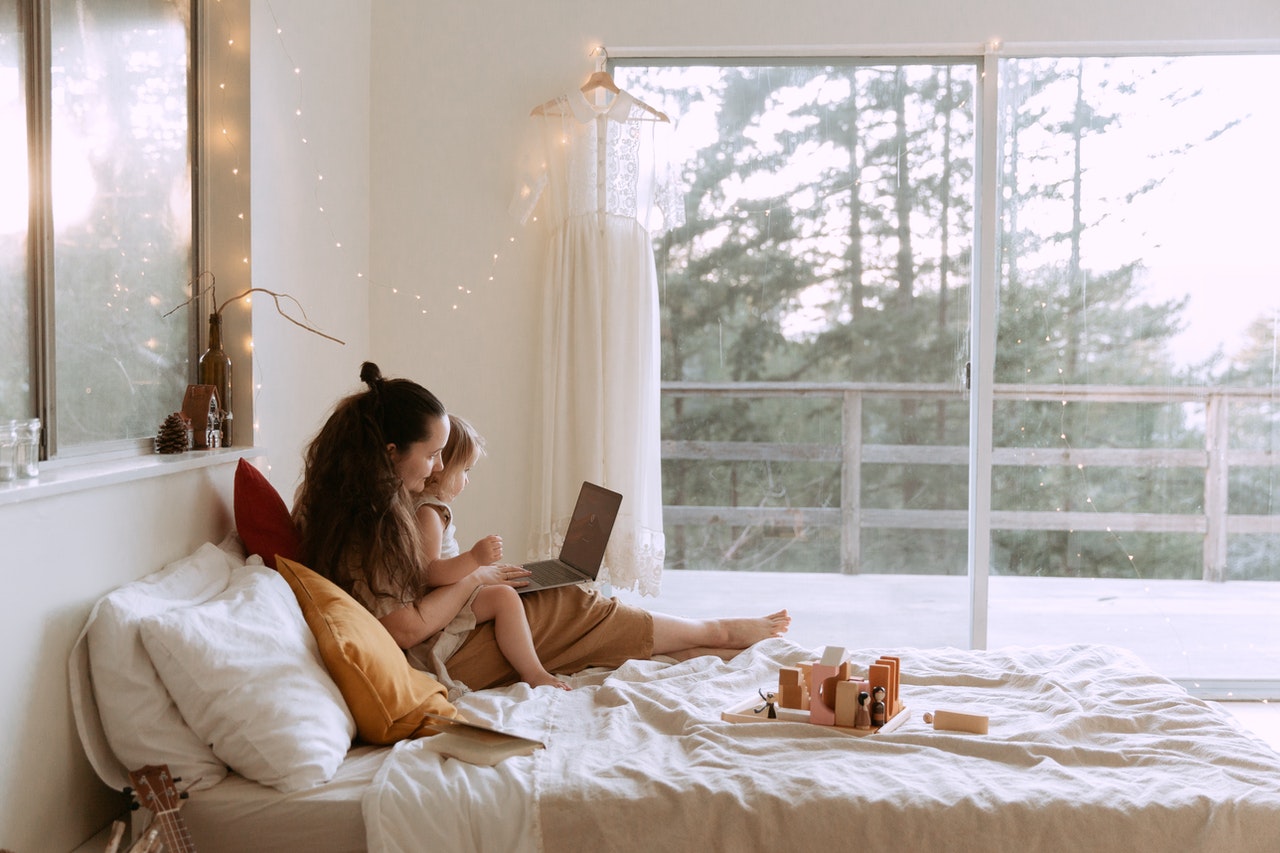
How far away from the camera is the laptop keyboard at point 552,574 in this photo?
2.43 metres

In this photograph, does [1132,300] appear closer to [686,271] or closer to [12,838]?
[686,271]

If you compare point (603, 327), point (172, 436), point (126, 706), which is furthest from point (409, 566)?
point (603, 327)

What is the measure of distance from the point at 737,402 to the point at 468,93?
4.27 ft

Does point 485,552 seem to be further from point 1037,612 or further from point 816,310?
point 1037,612

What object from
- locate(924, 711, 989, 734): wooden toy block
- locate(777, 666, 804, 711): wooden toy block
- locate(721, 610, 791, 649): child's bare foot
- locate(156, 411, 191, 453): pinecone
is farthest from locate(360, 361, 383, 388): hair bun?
locate(924, 711, 989, 734): wooden toy block

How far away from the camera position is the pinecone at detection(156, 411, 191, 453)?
6.96 feet

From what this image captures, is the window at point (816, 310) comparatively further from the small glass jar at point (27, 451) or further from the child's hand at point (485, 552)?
the small glass jar at point (27, 451)

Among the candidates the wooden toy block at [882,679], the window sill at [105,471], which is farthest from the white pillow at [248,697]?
the wooden toy block at [882,679]

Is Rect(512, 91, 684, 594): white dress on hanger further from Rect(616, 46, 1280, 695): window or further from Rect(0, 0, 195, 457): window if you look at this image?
Rect(0, 0, 195, 457): window

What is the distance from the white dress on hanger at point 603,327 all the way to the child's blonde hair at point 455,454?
75 centimetres

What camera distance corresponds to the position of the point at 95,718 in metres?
1.64

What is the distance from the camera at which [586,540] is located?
262 centimetres

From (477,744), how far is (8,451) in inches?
32.4

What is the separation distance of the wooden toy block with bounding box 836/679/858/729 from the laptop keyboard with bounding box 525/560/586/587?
0.75 meters
